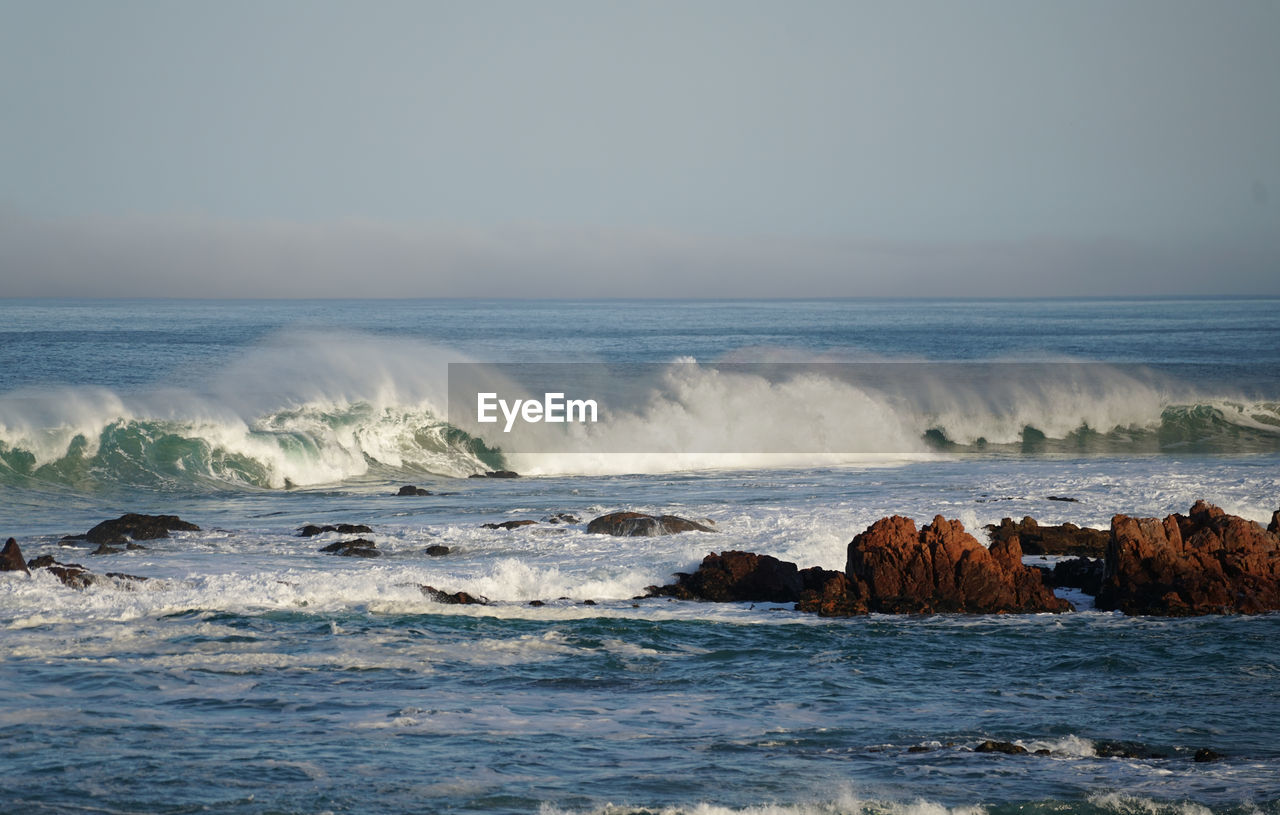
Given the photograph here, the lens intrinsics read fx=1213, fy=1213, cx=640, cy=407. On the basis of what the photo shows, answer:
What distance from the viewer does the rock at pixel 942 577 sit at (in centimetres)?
1386

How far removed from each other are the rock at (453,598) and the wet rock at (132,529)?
583cm

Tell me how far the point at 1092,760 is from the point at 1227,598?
5.82 m

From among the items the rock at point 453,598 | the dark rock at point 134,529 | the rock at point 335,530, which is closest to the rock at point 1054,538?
the rock at point 453,598

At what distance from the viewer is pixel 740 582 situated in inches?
579

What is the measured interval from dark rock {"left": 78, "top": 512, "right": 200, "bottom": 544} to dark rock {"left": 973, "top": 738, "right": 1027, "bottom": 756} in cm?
1304

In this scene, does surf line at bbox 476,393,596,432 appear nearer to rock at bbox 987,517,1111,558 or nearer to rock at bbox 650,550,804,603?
rock at bbox 987,517,1111,558

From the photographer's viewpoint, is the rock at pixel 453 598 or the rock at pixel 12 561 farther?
the rock at pixel 12 561

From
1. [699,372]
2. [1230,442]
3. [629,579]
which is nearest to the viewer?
[629,579]

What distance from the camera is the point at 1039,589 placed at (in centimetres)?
1401

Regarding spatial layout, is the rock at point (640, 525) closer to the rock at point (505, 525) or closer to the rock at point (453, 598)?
the rock at point (505, 525)

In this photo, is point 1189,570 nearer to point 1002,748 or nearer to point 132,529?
point 1002,748

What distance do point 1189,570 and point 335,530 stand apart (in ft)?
39.7

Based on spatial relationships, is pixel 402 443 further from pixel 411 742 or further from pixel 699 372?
pixel 411 742

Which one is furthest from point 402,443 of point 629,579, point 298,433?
point 629,579
